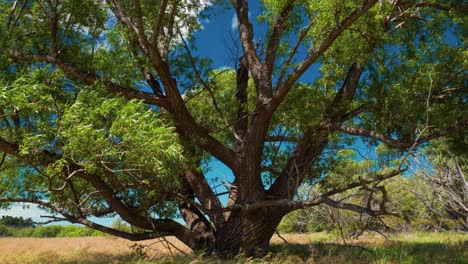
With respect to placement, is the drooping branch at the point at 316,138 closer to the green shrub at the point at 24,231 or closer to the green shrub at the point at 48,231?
the green shrub at the point at 24,231

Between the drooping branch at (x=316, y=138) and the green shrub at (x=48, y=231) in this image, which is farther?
the green shrub at (x=48, y=231)

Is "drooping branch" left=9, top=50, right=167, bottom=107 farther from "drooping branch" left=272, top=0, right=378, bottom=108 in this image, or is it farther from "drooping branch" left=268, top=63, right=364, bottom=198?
"drooping branch" left=268, top=63, right=364, bottom=198

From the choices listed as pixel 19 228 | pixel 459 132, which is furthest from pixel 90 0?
pixel 19 228

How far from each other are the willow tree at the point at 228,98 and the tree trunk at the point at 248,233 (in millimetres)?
28

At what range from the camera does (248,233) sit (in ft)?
28.6

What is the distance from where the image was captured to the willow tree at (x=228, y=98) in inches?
273

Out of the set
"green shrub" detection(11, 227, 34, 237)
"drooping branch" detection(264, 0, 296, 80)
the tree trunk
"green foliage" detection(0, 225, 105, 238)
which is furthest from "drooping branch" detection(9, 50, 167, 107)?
"green shrub" detection(11, 227, 34, 237)

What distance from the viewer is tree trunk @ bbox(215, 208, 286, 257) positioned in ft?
28.5

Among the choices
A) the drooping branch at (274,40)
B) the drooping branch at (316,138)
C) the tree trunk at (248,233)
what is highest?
the drooping branch at (274,40)

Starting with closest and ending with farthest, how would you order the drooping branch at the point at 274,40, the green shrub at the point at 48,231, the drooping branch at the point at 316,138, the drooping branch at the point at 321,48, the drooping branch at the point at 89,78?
1. the drooping branch at the point at 321,48
2. the drooping branch at the point at 89,78
3. the drooping branch at the point at 274,40
4. the drooping branch at the point at 316,138
5. the green shrub at the point at 48,231

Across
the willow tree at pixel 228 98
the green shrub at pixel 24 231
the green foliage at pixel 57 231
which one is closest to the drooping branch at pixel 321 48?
the willow tree at pixel 228 98

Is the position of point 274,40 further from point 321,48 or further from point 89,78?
point 89,78

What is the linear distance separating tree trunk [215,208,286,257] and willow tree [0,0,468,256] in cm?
3

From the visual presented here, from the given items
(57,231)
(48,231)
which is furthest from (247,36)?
(48,231)
